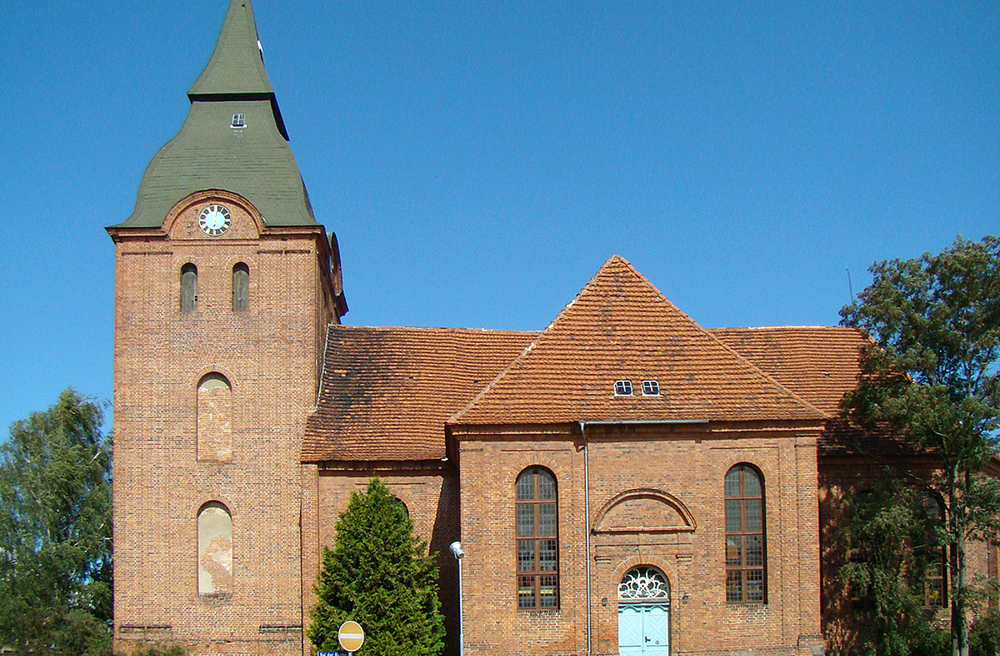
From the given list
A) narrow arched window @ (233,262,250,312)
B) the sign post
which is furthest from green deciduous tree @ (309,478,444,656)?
narrow arched window @ (233,262,250,312)

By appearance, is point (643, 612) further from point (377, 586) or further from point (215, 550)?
point (215, 550)

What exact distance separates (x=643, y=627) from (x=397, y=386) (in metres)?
11.2

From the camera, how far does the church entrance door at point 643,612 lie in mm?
25938

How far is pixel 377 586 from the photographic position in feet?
86.1

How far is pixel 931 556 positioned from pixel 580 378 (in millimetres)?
11015

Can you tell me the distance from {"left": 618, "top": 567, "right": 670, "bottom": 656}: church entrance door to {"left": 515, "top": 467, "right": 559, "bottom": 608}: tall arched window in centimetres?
168

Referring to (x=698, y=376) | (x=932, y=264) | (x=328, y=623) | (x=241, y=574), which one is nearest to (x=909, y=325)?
(x=932, y=264)

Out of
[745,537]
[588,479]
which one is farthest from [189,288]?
[745,537]

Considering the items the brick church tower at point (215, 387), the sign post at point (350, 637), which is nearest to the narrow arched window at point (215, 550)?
→ the brick church tower at point (215, 387)

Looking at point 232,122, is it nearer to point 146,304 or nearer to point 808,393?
point 146,304

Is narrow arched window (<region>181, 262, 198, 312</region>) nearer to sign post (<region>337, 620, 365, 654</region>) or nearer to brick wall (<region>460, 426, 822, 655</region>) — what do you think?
brick wall (<region>460, 426, 822, 655</region>)

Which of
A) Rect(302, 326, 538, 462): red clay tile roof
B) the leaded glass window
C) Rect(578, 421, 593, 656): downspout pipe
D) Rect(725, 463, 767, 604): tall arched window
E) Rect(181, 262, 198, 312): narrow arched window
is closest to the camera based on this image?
Rect(578, 421, 593, 656): downspout pipe

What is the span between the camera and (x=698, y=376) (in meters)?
27.6

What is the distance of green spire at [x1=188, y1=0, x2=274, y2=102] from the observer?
33438mm
